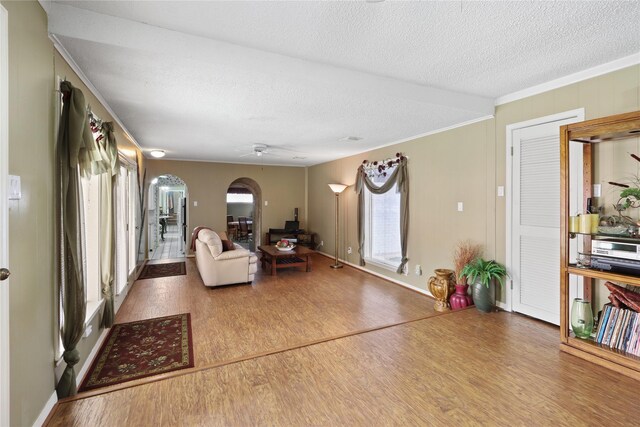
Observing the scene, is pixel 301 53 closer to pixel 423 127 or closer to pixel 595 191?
pixel 423 127

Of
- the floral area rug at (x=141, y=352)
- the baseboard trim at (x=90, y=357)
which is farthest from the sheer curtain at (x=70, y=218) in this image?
the floral area rug at (x=141, y=352)

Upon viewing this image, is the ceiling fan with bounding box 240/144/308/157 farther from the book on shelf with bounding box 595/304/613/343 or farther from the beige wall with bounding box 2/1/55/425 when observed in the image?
the book on shelf with bounding box 595/304/613/343

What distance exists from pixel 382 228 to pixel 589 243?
321cm

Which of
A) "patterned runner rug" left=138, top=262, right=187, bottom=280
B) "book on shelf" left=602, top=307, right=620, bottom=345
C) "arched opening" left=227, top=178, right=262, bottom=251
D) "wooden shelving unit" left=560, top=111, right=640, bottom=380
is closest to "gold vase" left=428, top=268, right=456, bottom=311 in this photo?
"wooden shelving unit" left=560, top=111, right=640, bottom=380

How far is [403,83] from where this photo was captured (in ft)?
9.24

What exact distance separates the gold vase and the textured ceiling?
1906mm

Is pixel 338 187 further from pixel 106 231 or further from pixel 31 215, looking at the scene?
pixel 31 215

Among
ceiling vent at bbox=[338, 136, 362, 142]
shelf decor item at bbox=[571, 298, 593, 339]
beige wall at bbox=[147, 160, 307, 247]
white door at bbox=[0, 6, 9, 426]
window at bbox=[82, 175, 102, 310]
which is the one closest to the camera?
white door at bbox=[0, 6, 9, 426]

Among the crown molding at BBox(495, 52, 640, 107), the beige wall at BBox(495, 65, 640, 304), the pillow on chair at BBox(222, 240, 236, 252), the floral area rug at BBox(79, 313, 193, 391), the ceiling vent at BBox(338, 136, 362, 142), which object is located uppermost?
the crown molding at BBox(495, 52, 640, 107)

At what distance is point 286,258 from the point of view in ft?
19.4

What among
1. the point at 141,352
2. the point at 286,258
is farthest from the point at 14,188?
the point at 286,258

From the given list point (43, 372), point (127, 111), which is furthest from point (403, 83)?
point (43, 372)

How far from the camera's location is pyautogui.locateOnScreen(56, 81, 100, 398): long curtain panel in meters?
1.83

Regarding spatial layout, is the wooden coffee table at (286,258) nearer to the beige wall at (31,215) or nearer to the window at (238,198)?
the beige wall at (31,215)
